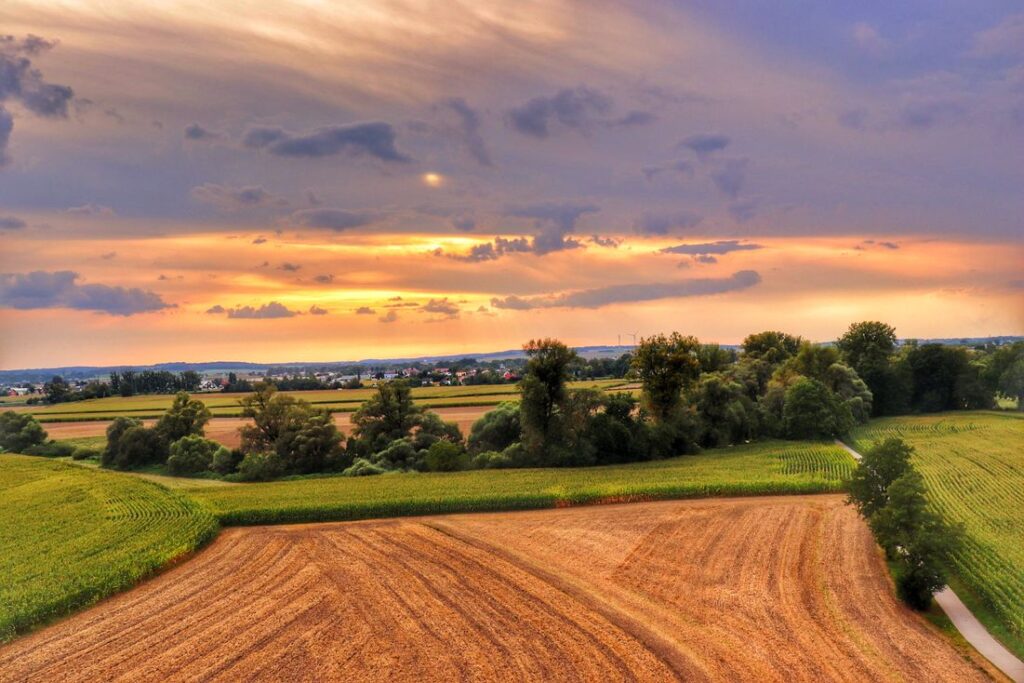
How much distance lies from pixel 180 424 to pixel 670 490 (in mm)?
48985

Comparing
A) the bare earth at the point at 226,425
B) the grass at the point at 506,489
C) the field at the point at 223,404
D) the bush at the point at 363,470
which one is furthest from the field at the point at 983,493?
the bare earth at the point at 226,425

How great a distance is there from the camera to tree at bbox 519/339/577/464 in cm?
5534

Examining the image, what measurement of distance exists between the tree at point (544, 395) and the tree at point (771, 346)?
4983cm

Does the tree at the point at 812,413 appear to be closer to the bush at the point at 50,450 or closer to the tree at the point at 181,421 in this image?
the tree at the point at 181,421

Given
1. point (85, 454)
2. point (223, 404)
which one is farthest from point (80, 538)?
point (223, 404)

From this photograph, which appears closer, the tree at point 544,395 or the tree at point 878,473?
A: the tree at point 878,473

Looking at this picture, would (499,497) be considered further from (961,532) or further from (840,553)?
(961,532)

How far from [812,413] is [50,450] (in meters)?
77.8

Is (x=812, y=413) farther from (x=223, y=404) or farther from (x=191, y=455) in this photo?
(x=223, y=404)

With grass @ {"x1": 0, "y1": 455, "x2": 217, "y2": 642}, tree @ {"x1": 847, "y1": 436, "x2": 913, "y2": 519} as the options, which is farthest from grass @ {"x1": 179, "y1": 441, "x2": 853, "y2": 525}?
tree @ {"x1": 847, "y1": 436, "x2": 913, "y2": 519}

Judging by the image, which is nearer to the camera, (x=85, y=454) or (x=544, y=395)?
(x=544, y=395)

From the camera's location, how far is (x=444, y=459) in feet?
174

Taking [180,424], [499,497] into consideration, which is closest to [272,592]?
[499,497]

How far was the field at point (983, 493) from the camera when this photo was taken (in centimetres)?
2217
